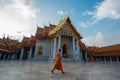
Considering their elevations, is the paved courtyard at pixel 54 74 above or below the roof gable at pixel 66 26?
below

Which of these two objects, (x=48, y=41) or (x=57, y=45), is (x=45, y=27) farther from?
(x=57, y=45)

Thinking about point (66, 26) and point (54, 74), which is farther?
point (66, 26)

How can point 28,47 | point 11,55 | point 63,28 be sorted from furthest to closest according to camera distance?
point 11,55
point 28,47
point 63,28

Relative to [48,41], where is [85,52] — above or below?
below

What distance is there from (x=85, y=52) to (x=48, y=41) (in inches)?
445

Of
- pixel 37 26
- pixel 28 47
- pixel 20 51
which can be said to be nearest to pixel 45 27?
pixel 37 26

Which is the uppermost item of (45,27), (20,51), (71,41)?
(45,27)

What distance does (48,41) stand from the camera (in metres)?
20.6

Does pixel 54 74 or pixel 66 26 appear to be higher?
pixel 66 26

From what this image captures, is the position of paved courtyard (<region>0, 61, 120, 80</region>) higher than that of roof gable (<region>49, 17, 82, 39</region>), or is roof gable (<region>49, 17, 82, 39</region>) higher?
roof gable (<region>49, 17, 82, 39</region>)

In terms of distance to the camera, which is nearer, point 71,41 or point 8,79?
point 8,79

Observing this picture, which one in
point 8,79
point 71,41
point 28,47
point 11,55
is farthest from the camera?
point 11,55

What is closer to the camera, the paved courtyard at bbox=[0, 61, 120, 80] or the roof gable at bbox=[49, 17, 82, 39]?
the paved courtyard at bbox=[0, 61, 120, 80]

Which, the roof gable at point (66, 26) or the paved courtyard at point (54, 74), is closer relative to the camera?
the paved courtyard at point (54, 74)
